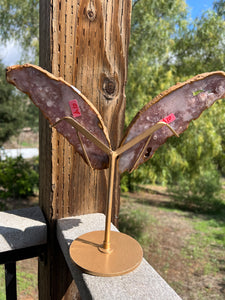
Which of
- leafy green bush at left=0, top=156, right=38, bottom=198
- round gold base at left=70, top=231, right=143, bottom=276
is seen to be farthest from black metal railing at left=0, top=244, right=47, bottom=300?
leafy green bush at left=0, top=156, right=38, bottom=198

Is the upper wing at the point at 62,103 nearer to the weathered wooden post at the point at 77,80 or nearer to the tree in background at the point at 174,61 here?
the weathered wooden post at the point at 77,80

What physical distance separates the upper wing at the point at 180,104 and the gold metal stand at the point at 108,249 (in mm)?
43

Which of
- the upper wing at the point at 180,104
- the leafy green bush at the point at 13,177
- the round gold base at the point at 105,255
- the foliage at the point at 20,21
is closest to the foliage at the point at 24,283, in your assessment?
the leafy green bush at the point at 13,177

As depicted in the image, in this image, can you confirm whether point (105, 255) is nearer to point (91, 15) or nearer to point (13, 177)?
point (91, 15)

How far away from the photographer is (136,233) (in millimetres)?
5047

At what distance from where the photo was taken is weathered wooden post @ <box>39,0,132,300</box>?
1.03 meters

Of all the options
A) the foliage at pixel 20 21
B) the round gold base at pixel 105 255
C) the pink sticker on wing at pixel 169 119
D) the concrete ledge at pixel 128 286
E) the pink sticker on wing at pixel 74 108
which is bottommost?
the concrete ledge at pixel 128 286

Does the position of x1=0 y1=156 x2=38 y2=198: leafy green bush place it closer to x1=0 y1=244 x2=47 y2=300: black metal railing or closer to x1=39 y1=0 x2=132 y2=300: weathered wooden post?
x1=0 y1=244 x2=47 y2=300: black metal railing

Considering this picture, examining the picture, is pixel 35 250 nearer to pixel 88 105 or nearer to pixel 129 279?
pixel 129 279

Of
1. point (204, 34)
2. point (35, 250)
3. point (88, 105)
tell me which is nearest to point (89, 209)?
point (35, 250)

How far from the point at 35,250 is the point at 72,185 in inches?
13.6

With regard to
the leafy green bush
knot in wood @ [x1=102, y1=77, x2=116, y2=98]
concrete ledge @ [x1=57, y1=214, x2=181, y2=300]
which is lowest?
the leafy green bush

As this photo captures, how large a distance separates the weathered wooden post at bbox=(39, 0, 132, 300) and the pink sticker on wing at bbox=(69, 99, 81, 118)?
328 millimetres

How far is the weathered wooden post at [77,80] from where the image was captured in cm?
103
